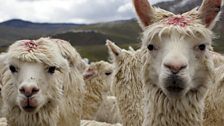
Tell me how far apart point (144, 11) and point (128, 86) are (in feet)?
9.26

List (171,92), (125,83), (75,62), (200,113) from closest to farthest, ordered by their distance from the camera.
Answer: (171,92) → (200,113) → (75,62) → (125,83)

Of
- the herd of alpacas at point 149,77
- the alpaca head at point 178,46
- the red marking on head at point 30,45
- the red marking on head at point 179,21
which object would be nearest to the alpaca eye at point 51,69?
the herd of alpacas at point 149,77

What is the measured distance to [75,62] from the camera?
7.36 m

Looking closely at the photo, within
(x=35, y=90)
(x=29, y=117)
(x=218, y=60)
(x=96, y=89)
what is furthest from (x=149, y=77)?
(x=96, y=89)

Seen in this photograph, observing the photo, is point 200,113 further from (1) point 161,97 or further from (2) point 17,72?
(2) point 17,72

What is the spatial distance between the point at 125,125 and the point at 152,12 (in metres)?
2.79

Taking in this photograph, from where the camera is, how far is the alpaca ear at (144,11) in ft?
17.9

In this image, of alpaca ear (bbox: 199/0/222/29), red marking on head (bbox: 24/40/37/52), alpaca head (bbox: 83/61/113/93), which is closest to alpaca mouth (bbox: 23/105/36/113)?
red marking on head (bbox: 24/40/37/52)

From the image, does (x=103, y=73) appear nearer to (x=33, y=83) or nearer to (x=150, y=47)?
(x=33, y=83)

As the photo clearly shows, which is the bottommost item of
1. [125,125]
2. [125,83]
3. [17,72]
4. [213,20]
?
[125,125]

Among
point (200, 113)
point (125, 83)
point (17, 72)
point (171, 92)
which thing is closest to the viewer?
point (171, 92)

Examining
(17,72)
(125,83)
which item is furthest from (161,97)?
(125,83)

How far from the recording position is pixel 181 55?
15.9 feet

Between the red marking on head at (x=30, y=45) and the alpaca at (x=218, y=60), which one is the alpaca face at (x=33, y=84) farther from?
the alpaca at (x=218, y=60)
